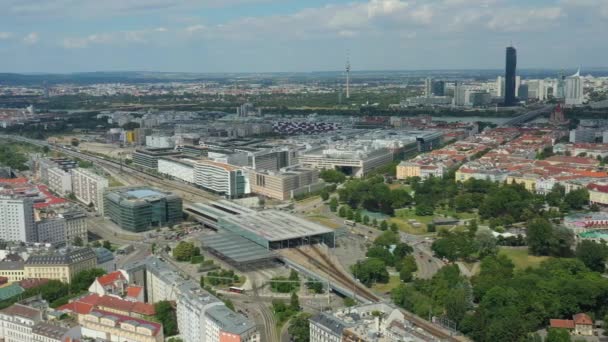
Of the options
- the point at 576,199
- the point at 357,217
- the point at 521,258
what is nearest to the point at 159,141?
the point at 357,217

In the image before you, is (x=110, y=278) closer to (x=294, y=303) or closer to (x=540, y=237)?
(x=294, y=303)

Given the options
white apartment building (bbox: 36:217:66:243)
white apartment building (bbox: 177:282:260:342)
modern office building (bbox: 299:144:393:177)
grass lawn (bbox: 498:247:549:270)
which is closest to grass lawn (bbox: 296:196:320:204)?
modern office building (bbox: 299:144:393:177)

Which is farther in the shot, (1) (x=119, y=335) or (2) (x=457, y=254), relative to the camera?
(2) (x=457, y=254)

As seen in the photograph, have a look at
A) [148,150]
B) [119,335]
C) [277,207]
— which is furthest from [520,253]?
[148,150]

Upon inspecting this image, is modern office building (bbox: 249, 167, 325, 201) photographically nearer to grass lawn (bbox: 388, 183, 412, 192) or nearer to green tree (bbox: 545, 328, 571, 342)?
grass lawn (bbox: 388, 183, 412, 192)

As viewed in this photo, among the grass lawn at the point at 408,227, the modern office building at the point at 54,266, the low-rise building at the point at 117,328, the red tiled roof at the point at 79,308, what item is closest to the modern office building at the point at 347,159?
the grass lawn at the point at 408,227

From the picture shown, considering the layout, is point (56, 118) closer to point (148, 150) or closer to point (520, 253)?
point (148, 150)

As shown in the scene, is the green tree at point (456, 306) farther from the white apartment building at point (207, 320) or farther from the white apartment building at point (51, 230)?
the white apartment building at point (51, 230)

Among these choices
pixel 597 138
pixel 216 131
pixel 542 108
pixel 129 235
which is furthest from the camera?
pixel 542 108

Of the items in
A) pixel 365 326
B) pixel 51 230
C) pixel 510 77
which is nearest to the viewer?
pixel 365 326
